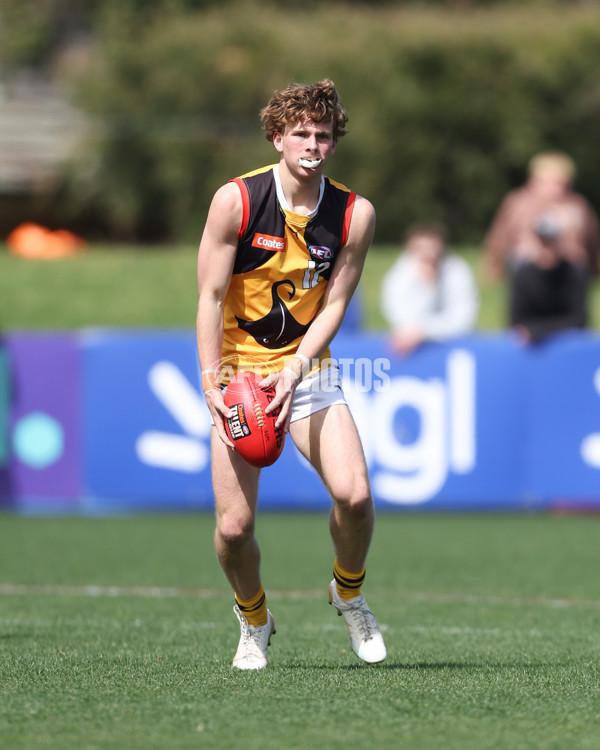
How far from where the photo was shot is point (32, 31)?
36.9 m

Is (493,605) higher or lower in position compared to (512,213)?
lower

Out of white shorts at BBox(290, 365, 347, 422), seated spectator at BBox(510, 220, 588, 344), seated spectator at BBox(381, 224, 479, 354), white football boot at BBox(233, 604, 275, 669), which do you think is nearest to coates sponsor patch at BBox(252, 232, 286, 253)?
white shorts at BBox(290, 365, 347, 422)

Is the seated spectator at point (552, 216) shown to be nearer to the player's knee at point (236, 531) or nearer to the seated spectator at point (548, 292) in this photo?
the seated spectator at point (548, 292)

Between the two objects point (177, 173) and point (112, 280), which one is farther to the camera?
point (177, 173)

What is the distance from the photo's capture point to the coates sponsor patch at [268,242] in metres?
5.27

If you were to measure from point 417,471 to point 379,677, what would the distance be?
6.55 metres

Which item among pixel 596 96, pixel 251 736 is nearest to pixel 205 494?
pixel 251 736

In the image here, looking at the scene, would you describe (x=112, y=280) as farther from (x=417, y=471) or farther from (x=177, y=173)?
(x=417, y=471)

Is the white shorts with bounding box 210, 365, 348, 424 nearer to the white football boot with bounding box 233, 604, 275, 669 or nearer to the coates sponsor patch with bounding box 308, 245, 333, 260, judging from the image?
the coates sponsor patch with bounding box 308, 245, 333, 260

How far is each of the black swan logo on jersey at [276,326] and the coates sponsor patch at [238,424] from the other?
0.37m

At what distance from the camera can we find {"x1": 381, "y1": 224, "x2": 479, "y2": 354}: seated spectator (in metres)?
12.5

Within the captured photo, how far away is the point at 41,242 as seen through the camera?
2638 centimetres

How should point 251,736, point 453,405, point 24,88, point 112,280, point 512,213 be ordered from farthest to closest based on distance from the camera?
point 24,88
point 112,280
point 512,213
point 453,405
point 251,736

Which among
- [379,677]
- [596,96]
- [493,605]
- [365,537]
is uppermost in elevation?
[596,96]
